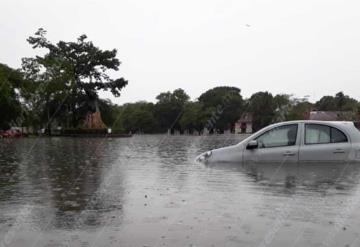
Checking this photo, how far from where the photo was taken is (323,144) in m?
12.5

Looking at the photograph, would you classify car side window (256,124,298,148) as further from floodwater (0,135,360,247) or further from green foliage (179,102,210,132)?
green foliage (179,102,210,132)

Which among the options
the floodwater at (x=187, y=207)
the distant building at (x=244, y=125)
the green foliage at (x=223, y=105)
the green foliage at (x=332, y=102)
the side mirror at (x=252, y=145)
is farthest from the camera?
the green foliage at (x=332, y=102)

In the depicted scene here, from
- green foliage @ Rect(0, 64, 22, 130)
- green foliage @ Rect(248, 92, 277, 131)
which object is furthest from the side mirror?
green foliage @ Rect(248, 92, 277, 131)

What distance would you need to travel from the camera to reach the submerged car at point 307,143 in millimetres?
12406

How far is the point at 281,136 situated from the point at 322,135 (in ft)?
3.15

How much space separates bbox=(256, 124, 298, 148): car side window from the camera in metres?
12.5

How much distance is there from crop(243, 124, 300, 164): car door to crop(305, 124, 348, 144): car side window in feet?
0.86

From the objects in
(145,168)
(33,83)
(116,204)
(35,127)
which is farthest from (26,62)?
(116,204)

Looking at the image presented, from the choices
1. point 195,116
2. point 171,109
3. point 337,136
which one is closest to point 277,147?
point 337,136

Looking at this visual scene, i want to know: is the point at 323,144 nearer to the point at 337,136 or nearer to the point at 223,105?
the point at 337,136

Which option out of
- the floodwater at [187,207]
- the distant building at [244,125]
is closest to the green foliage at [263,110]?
the distant building at [244,125]

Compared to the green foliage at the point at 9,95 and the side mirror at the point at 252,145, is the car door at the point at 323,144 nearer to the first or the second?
the side mirror at the point at 252,145

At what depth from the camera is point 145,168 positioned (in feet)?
45.3

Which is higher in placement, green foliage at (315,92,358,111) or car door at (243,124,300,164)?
green foliage at (315,92,358,111)
